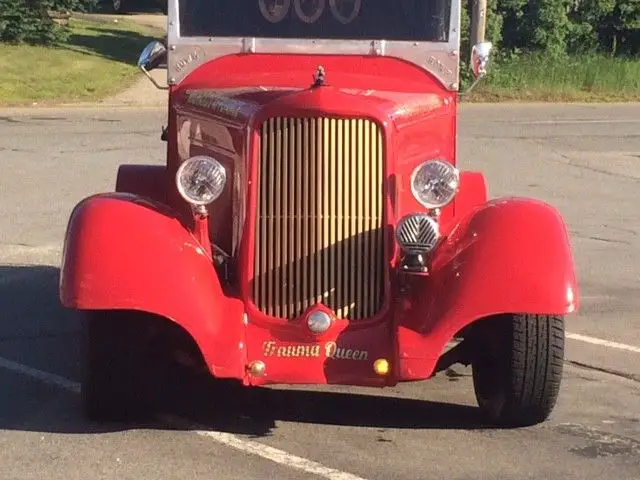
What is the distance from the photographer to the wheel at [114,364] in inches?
226

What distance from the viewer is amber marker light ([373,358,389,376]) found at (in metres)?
5.64

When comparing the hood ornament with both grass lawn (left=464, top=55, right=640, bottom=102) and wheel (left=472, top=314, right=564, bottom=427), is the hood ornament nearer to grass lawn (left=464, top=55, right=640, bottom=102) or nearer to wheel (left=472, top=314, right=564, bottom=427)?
wheel (left=472, top=314, right=564, bottom=427)

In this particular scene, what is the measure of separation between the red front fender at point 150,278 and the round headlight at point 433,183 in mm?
984

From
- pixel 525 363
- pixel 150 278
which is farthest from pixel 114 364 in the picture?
pixel 525 363

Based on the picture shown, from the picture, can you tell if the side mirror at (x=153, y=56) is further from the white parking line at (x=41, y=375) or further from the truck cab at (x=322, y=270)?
the white parking line at (x=41, y=375)

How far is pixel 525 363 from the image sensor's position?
5703 mm

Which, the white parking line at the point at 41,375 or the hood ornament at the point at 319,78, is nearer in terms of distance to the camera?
the hood ornament at the point at 319,78

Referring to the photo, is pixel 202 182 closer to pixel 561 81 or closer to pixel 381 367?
pixel 381 367

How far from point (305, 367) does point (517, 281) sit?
98 centimetres

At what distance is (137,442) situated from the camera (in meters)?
5.69

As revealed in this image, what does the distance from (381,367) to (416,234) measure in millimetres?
598

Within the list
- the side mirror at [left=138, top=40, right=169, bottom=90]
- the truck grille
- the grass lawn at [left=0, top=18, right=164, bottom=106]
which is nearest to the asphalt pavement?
the truck grille

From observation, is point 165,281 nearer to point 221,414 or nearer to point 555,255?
point 221,414

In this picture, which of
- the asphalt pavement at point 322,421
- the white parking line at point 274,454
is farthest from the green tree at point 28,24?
the white parking line at point 274,454
